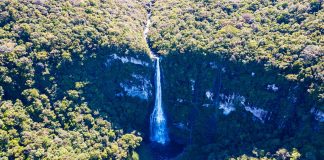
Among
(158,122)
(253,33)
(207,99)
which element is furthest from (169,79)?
(253,33)

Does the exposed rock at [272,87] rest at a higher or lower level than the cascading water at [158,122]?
higher

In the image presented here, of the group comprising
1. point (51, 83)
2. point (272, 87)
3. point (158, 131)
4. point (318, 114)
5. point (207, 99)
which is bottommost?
point (158, 131)

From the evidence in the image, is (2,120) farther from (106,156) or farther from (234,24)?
(234,24)

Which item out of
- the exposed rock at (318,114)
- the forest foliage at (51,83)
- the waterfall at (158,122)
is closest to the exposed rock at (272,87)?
the exposed rock at (318,114)

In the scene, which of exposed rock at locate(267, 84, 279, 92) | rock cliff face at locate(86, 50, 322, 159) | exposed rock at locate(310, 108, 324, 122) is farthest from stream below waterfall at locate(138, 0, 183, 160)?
exposed rock at locate(310, 108, 324, 122)

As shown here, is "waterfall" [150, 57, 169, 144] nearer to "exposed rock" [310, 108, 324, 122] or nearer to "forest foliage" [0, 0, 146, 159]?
"forest foliage" [0, 0, 146, 159]

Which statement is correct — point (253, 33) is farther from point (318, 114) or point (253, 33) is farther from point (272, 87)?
point (318, 114)

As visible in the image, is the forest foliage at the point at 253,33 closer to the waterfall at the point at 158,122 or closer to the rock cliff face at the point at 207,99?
the rock cliff face at the point at 207,99
